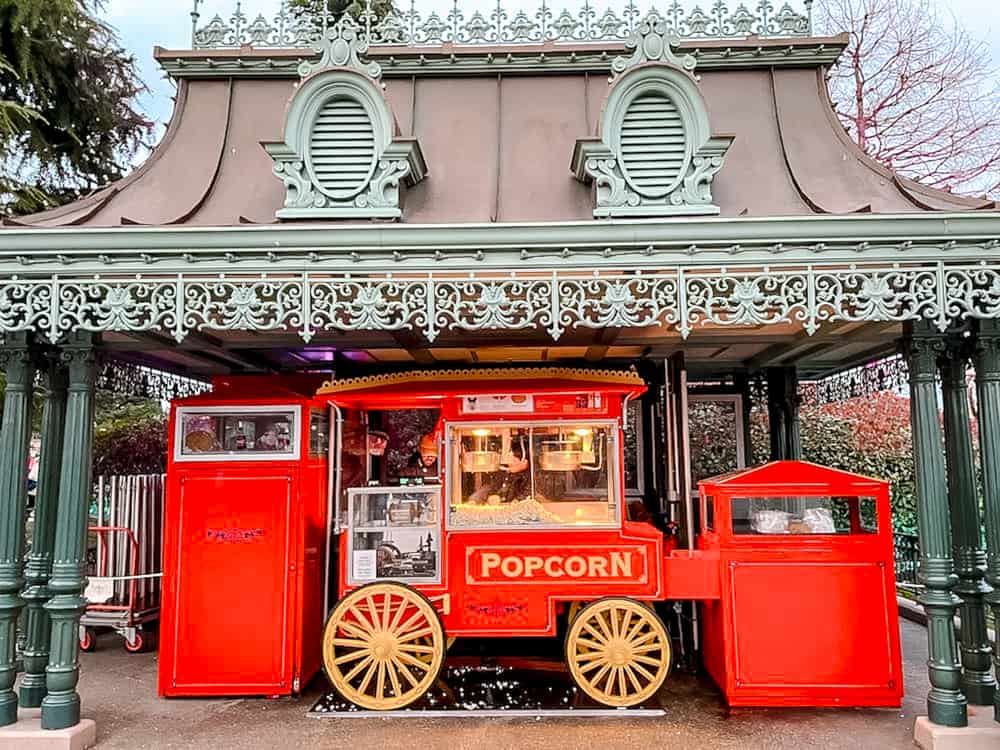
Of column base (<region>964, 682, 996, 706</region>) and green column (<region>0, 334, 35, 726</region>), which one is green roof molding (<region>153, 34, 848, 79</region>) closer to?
green column (<region>0, 334, 35, 726</region>)

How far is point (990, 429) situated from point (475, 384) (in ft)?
11.6

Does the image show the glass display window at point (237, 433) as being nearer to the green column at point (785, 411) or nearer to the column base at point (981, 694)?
the column base at point (981, 694)

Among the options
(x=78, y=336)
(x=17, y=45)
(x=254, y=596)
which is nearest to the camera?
(x=78, y=336)

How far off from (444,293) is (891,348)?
4.14m

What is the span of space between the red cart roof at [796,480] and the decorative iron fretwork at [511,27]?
387 centimetres

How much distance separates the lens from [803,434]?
39.2 ft

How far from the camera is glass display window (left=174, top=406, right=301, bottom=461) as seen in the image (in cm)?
549

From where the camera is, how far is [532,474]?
529 cm

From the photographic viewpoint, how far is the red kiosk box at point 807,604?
4914 mm

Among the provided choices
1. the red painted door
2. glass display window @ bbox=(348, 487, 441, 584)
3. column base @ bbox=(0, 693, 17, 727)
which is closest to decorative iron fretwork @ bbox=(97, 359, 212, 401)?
the red painted door

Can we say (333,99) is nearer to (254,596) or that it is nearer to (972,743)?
(254,596)

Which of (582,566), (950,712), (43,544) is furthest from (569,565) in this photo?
(43,544)

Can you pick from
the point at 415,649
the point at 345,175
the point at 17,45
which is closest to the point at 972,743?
the point at 415,649

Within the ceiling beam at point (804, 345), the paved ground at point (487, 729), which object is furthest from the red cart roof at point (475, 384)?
the paved ground at point (487, 729)
